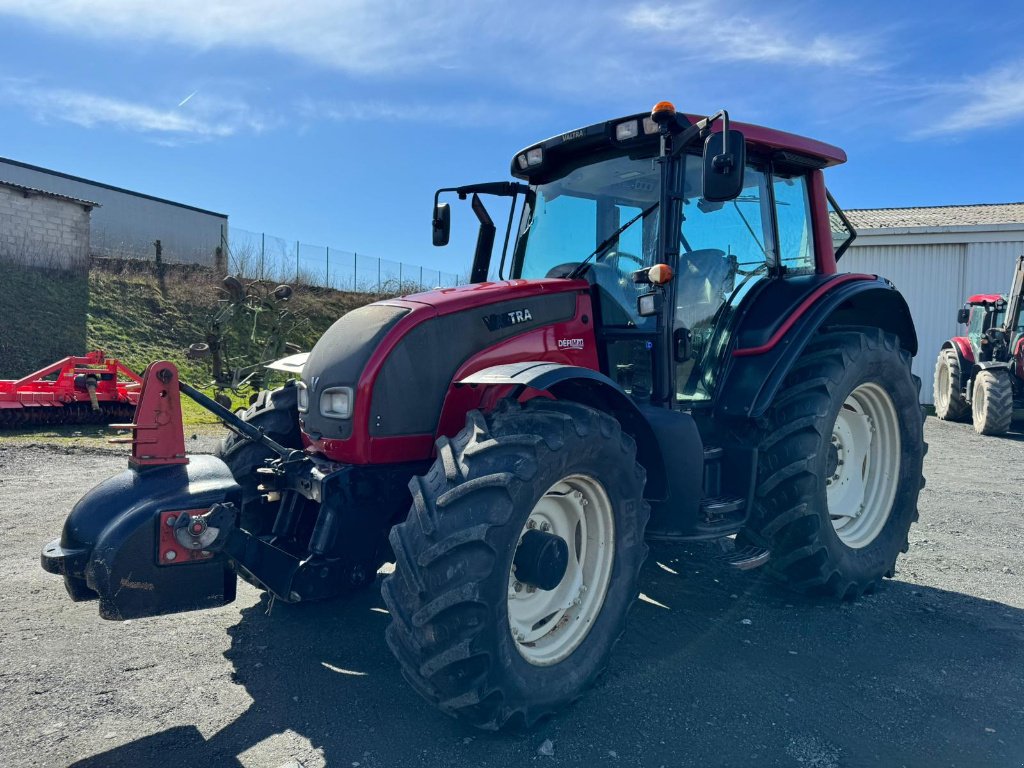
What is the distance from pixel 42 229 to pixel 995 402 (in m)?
22.9

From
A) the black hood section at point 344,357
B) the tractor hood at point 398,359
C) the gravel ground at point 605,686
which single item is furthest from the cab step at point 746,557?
the black hood section at point 344,357

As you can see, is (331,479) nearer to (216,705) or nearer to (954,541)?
(216,705)

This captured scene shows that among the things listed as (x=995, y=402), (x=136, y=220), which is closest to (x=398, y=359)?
(x=995, y=402)

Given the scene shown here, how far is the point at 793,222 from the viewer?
444 cm

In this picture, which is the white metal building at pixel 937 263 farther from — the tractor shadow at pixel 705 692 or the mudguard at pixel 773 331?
the tractor shadow at pixel 705 692

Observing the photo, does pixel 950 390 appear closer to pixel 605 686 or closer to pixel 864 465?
pixel 864 465

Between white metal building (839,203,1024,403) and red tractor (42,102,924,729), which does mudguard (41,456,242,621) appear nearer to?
red tractor (42,102,924,729)

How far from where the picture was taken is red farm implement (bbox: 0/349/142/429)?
974 centimetres

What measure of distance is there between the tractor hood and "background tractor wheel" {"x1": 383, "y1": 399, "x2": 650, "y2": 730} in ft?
1.40

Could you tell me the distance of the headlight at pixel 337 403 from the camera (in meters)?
3.05

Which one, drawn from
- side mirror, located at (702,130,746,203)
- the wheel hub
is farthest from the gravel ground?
side mirror, located at (702,130,746,203)

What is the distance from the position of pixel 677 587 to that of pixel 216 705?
2.54m

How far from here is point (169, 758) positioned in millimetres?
2525

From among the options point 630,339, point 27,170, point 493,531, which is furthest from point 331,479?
point 27,170
